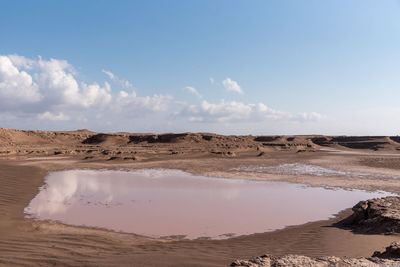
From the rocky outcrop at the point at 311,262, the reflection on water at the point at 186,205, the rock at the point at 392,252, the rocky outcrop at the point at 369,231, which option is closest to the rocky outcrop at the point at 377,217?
the rocky outcrop at the point at 369,231

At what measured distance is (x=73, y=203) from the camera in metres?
10.1

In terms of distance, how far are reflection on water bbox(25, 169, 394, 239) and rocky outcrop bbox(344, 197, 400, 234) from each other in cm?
153

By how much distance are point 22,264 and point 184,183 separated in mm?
10780

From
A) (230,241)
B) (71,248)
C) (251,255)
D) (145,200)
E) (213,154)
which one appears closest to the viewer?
(251,255)

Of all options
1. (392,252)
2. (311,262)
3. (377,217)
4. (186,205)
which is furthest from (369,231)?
(186,205)

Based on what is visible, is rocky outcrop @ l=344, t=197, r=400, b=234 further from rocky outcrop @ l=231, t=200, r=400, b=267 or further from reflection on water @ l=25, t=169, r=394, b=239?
reflection on water @ l=25, t=169, r=394, b=239

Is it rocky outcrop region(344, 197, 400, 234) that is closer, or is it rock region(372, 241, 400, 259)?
rock region(372, 241, 400, 259)

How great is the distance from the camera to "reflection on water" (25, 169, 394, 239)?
7742 millimetres

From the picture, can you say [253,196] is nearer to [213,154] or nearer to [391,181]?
[391,181]

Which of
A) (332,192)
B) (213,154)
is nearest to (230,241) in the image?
(332,192)

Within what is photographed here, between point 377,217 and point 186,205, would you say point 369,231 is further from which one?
point 186,205

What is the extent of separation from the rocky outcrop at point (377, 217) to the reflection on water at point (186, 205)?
1.53m

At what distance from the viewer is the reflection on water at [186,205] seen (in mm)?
7742

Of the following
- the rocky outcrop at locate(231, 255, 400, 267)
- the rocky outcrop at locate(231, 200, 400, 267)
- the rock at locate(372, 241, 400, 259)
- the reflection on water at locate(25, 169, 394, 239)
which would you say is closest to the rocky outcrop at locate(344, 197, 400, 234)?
the rocky outcrop at locate(231, 200, 400, 267)
